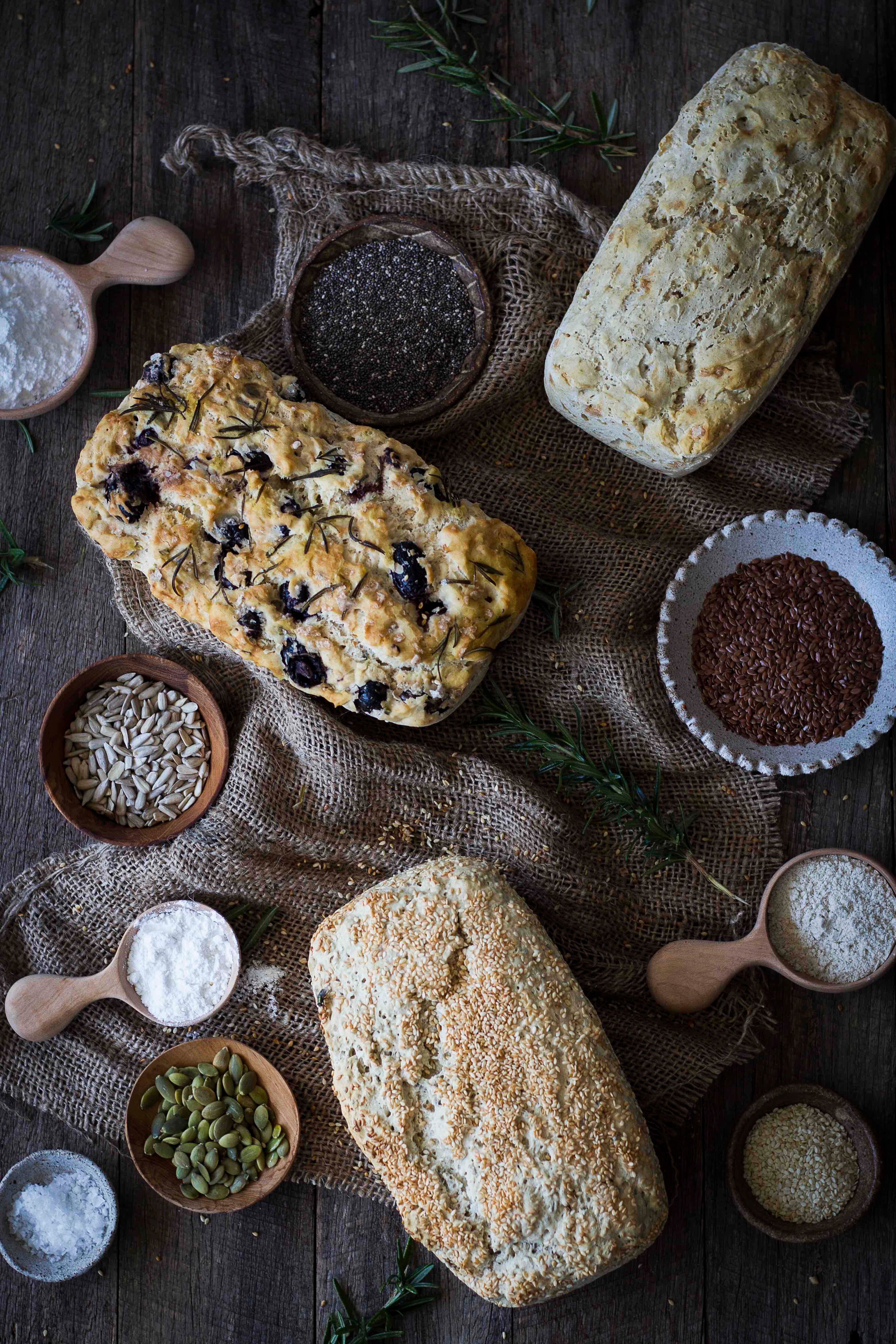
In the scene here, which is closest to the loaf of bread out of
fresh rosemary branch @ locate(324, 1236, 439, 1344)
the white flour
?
the white flour

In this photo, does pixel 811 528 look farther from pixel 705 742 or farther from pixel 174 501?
pixel 174 501

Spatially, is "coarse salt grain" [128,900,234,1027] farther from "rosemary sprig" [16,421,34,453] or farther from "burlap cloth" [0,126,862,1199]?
"rosemary sprig" [16,421,34,453]

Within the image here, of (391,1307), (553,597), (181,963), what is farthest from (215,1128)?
(553,597)

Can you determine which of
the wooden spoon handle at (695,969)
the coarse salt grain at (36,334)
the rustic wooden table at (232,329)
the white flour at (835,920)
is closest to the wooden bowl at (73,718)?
the rustic wooden table at (232,329)

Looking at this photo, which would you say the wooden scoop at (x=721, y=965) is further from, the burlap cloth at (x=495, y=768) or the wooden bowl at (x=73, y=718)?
the wooden bowl at (x=73, y=718)

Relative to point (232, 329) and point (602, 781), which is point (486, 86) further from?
point (602, 781)

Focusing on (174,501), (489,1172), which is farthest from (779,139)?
(489,1172)
